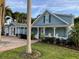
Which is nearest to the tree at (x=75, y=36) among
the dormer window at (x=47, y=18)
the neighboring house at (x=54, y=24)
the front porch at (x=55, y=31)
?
the front porch at (x=55, y=31)

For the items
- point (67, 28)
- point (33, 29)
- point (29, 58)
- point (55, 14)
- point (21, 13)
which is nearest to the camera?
point (29, 58)

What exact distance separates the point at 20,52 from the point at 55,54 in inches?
136

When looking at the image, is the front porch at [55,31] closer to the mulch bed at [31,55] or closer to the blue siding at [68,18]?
the blue siding at [68,18]

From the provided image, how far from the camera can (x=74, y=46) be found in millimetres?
28844

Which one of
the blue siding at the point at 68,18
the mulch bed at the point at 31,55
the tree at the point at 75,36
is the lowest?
the mulch bed at the point at 31,55

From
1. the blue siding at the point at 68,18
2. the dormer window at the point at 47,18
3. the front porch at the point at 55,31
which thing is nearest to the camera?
the front porch at the point at 55,31

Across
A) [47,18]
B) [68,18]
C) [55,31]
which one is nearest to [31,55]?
[55,31]

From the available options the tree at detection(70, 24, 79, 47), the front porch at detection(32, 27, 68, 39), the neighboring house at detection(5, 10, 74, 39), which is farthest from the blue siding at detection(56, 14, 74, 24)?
the tree at detection(70, 24, 79, 47)

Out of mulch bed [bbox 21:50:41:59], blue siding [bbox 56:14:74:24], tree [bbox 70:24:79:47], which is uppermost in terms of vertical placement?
blue siding [bbox 56:14:74:24]

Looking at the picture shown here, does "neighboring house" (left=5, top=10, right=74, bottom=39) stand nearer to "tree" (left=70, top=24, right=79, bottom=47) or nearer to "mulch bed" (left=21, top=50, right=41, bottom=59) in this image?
"tree" (left=70, top=24, right=79, bottom=47)

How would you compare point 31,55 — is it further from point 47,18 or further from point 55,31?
point 47,18

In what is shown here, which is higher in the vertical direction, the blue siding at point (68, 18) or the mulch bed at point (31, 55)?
the blue siding at point (68, 18)

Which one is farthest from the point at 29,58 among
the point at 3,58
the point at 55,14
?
the point at 55,14

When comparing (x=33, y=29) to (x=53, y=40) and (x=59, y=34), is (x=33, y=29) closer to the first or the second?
(x=59, y=34)
